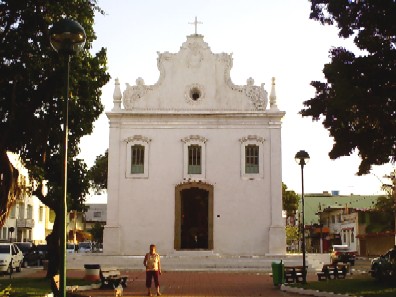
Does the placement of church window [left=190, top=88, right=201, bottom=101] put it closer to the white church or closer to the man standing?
the white church

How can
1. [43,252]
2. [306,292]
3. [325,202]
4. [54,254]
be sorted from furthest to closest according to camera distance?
[325,202]
[43,252]
[54,254]
[306,292]

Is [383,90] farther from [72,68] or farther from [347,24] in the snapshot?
[72,68]

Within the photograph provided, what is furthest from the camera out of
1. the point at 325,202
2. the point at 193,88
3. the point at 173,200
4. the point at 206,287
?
the point at 325,202

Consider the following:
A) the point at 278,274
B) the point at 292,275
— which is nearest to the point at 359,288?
the point at 278,274

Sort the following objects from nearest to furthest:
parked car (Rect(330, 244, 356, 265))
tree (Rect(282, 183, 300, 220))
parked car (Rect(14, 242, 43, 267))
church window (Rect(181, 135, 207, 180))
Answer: church window (Rect(181, 135, 207, 180)) < parked car (Rect(330, 244, 356, 265)) < parked car (Rect(14, 242, 43, 267)) < tree (Rect(282, 183, 300, 220))

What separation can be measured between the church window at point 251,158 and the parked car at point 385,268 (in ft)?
44.2

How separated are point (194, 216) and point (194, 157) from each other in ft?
11.4

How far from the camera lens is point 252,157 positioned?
36.2 meters

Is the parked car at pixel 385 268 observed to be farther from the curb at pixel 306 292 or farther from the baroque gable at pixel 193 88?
the baroque gable at pixel 193 88

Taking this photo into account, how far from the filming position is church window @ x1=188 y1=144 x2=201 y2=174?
35.8m

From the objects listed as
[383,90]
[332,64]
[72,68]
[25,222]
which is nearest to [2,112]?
[72,68]

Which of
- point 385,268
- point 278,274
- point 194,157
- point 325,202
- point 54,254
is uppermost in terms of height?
point 194,157

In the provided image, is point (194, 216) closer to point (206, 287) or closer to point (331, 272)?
point (331, 272)

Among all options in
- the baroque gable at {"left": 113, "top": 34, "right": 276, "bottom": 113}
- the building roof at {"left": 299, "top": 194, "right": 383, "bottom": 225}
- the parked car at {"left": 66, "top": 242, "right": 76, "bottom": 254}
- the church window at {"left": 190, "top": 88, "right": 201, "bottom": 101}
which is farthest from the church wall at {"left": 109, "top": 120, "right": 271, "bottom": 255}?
the building roof at {"left": 299, "top": 194, "right": 383, "bottom": 225}
